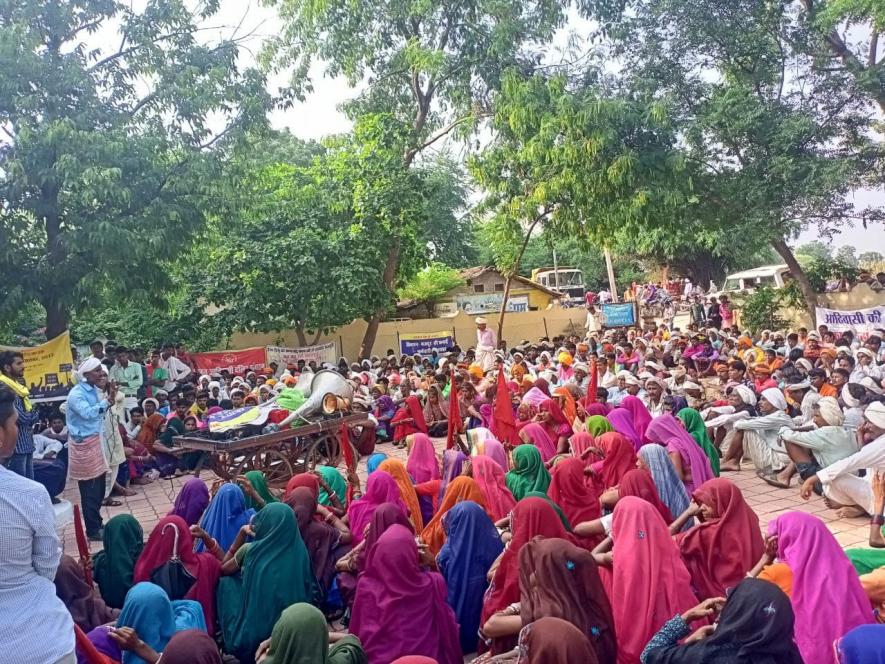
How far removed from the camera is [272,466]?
8.79 metres

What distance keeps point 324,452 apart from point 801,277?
39.9ft

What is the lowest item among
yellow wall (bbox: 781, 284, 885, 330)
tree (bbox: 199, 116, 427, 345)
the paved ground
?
the paved ground

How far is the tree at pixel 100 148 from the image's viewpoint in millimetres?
9258

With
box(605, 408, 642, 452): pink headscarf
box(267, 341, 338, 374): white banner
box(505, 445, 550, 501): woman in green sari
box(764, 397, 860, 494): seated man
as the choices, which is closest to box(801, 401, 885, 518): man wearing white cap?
box(764, 397, 860, 494): seated man

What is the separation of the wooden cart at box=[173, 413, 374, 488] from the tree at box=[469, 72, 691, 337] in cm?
773

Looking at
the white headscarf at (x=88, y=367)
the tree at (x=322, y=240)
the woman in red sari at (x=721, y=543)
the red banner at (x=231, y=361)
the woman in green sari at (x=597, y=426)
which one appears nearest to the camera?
the woman in red sari at (x=721, y=543)

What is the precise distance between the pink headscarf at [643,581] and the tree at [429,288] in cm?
2333

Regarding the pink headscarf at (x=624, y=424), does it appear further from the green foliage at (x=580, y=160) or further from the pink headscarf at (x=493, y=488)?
the green foliage at (x=580, y=160)

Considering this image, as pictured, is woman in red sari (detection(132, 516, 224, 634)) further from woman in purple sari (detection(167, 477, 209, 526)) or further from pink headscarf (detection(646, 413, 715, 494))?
pink headscarf (detection(646, 413, 715, 494))

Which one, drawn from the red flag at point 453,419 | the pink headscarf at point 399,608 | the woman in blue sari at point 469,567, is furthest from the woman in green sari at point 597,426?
the pink headscarf at point 399,608

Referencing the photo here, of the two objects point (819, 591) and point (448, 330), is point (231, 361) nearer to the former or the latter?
point (448, 330)

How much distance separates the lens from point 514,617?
3340mm

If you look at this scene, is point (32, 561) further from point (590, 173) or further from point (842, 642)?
point (590, 173)

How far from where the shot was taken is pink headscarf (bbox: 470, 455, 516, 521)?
205 inches
